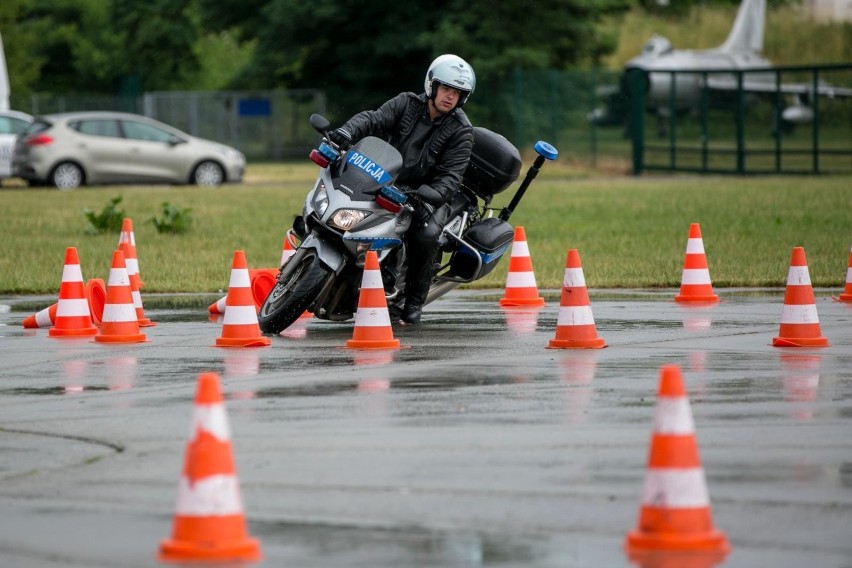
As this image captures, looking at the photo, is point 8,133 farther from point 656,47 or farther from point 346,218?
point 346,218

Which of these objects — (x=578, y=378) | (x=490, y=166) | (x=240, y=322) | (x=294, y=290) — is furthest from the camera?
(x=490, y=166)

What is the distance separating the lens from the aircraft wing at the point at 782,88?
120 feet

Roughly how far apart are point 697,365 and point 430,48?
3995 cm

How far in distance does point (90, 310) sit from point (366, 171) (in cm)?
243

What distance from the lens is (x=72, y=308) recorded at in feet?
38.0

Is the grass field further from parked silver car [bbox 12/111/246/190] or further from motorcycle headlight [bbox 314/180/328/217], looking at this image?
motorcycle headlight [bbox 314/180/328/217]

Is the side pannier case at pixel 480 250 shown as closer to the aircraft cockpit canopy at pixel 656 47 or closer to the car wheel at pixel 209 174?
the car wheel at pixel 209 174

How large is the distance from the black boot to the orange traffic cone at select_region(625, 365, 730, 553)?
6.50 metres

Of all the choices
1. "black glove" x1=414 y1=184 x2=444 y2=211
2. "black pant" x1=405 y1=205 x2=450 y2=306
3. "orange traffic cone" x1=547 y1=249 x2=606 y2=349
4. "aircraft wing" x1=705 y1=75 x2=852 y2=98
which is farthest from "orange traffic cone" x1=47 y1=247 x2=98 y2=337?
"aircraft wing" x1=705 y1=75 x2=852 y2=98

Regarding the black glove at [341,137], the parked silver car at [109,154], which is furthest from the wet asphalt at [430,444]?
the parked silver car at [109,154]

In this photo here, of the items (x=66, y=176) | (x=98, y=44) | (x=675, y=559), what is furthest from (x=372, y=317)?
(x=98, y=44)

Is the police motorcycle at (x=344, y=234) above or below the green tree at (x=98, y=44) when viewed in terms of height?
below

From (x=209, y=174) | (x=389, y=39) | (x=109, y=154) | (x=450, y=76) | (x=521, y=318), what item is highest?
(x=389, y=39)

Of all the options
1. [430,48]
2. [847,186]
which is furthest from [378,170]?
[430,48]
